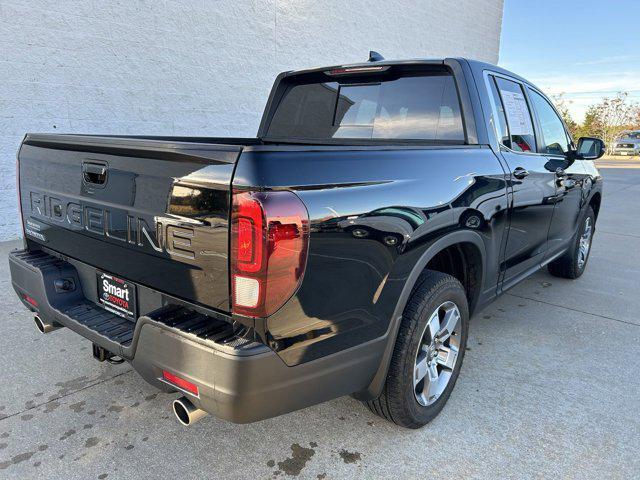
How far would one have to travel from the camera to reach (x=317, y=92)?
11.6ft

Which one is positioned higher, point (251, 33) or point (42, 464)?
point (251, 33)

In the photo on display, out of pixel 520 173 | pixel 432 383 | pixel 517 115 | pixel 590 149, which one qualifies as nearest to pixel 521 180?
pixel 520 173

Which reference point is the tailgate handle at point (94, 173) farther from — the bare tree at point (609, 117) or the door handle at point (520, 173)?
the bare tree at point (609, 117)

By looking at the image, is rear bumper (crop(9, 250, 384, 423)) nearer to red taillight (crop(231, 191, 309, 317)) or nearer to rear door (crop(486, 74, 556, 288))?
red taillight (crop(231, 191, 309, 317))

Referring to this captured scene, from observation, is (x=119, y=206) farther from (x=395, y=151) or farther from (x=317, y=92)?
(x=317, y=92)

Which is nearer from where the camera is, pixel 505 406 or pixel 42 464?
pixel 42 464

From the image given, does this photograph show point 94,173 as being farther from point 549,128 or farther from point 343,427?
point 549,128

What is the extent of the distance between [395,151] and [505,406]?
165 centimetres

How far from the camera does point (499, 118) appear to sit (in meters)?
3.12

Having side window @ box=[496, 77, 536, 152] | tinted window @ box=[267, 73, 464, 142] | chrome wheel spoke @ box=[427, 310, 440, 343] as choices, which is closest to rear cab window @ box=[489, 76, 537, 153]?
side window @ box=[496, 77, 536, 152]

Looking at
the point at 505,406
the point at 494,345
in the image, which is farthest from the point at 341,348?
the point at 494,345

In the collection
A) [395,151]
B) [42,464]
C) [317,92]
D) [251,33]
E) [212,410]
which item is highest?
[251,33]

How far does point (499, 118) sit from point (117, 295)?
→ 2503 mm

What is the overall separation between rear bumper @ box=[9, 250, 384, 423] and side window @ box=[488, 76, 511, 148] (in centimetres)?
175
